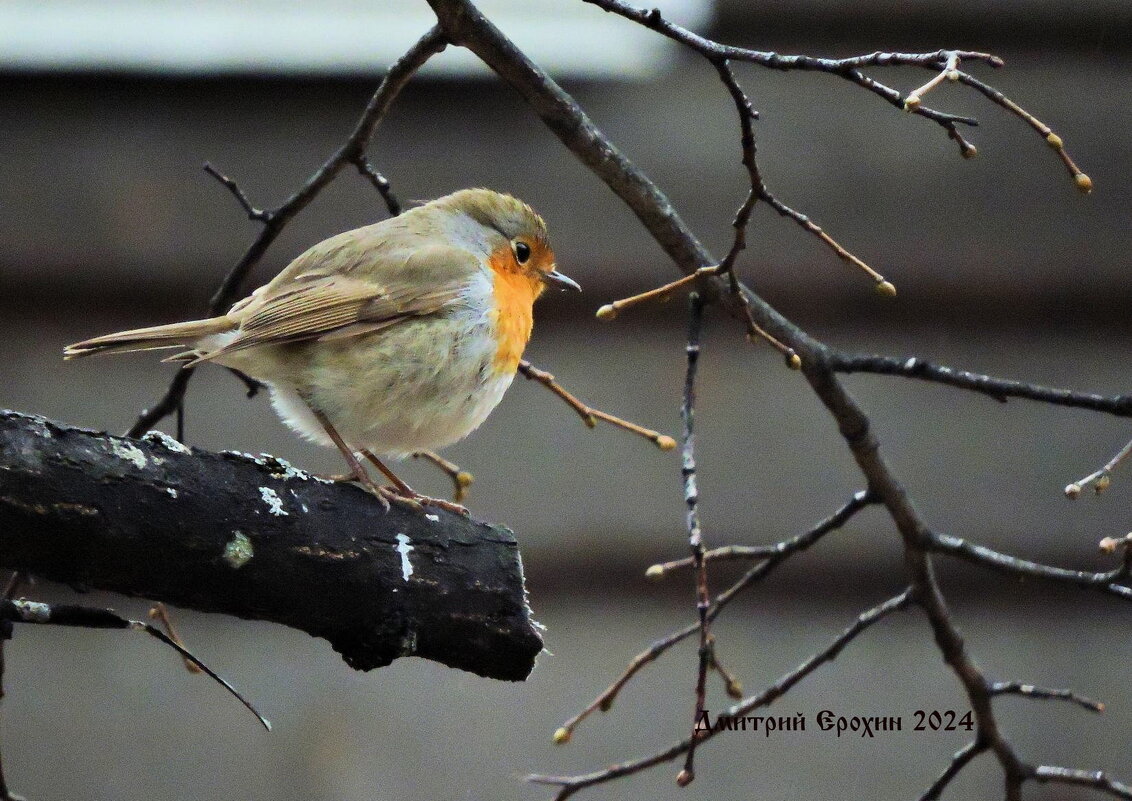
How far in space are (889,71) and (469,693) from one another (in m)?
2.02

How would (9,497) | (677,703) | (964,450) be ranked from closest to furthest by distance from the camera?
(9,497) < (677,703) < (964,450)

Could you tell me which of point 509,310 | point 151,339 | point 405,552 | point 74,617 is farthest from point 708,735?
point 151,339

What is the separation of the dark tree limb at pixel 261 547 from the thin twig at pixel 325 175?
0.55 meters

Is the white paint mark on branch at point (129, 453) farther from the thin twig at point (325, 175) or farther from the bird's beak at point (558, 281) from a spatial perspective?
the bird's beak at point (558, 281)

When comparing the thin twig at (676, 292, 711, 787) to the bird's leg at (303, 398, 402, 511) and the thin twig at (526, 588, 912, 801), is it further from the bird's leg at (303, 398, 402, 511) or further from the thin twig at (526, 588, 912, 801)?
the bird's leg at (303, 398, 402, 511)

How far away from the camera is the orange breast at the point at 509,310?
205 centimetres

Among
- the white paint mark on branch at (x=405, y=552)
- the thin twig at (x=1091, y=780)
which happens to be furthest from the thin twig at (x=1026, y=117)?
the white paint mark on branch at (x=405, y=552)

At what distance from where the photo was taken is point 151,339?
1859mm

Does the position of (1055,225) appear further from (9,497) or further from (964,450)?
(9,497)

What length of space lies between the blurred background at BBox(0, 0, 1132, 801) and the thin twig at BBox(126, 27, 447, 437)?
1.10m

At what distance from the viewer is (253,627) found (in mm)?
3213

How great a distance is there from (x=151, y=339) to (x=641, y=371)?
1.63 m

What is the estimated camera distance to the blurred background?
3.16 metres

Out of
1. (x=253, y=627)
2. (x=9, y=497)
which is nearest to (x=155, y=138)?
(x=253, y=627)
